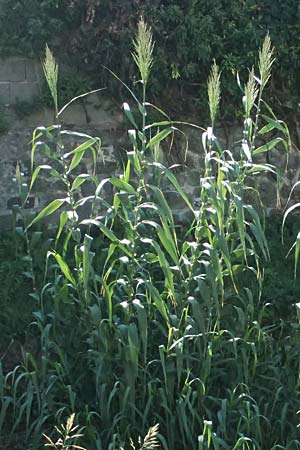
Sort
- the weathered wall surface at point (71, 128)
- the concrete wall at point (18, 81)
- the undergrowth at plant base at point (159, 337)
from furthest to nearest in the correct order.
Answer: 1. the concrete wall at point (18, 81)
2. the weathered wall surface at point (71, 128)
3. the undergrowth at plant base at point (159, 337)

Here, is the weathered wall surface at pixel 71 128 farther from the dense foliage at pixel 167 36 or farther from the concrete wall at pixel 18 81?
the dense foliage at pixel 167 36

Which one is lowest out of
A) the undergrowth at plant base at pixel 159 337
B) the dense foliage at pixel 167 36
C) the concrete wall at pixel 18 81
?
the undergrowth at plant base at pixel 159 337

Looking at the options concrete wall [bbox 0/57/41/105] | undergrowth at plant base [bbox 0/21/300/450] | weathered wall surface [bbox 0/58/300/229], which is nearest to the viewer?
undergrowth at plant base [bbox 0/21/300/450]

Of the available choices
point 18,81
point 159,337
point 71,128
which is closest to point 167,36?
point 71,128

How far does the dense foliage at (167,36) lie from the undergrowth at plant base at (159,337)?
2.21 m

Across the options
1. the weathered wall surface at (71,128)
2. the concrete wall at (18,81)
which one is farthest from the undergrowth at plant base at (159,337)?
the concrete wall at (18,81)

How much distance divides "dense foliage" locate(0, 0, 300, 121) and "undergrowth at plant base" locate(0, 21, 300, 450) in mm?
2207

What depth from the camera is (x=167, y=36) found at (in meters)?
6.91

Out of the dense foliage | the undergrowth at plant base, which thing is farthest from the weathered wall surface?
the undergrowth at plant base

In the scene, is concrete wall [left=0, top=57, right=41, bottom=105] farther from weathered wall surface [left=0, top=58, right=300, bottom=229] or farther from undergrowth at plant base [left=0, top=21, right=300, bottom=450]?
undergrowth at plant base [left=0, top=21, right=300, bottom=450]

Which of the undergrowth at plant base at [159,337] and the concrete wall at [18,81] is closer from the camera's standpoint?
the undergrowth at plant base at [159,337]

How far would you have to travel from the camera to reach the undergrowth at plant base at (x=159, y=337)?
4.50 metres

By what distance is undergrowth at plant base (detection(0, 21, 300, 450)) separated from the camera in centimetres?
450

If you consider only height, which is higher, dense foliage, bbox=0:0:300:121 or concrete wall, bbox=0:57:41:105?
dense foliage, bbox=0:0:300:121
